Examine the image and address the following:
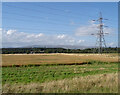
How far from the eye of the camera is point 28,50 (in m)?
81.9

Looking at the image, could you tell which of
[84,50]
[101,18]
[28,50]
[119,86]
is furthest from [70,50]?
[119,86]

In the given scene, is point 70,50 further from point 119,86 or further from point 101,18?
point 119,86

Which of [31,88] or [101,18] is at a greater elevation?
[101,18]

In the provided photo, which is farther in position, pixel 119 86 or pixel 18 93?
pixel 119 86

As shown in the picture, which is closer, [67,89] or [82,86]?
[67,89]

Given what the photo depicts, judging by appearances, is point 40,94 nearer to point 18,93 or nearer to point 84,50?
point 18,93

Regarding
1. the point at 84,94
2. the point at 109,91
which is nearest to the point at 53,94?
the point at 84,94

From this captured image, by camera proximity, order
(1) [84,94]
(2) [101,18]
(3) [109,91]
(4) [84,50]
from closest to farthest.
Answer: (1) [84,94] < (3) [109,91] < (2) [101,18] < (4) [84,50]

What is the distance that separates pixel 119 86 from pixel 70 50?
82.6 m

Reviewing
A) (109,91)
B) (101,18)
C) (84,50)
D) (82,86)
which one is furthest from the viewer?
(84,50)

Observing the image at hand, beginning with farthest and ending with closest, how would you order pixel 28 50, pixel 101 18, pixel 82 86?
pixel 28 50 → pixel 101 18 → pixel 82 86

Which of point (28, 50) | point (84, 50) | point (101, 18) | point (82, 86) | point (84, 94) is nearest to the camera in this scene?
point (84, 94)

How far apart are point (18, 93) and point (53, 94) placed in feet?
3.47

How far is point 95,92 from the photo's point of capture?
5.93 meters
